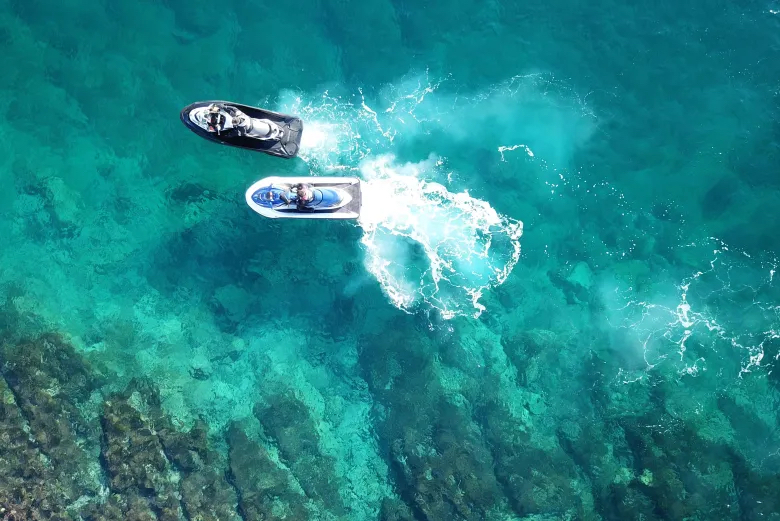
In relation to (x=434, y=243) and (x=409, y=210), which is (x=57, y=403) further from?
(x=434, y=243)

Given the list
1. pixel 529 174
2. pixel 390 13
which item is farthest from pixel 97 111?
pixel 529 174

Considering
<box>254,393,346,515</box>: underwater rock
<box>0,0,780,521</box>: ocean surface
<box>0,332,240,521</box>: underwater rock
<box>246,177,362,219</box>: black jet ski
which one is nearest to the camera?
<box>246,177,362,219</box>: black jet ski

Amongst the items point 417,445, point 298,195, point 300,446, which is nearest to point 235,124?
point 298,195

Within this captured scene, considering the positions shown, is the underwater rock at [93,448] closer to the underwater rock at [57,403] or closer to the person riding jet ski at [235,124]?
the underwater rock at [57,403]

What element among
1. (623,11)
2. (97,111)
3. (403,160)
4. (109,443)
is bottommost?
(109,443)

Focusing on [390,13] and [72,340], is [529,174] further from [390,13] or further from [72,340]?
[72,340]

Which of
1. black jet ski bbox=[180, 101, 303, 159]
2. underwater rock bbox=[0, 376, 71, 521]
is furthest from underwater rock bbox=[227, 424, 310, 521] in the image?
black jet ski bbox=[180, 101, 303, 159]

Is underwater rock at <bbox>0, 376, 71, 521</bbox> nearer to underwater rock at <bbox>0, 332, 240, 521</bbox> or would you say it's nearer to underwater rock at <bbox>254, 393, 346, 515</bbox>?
underwater rock at <bbox>0, 332, 240, 521</bbox>

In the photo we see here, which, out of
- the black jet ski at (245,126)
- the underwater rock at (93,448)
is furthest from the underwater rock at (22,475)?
the black jet ski at (245,126)
